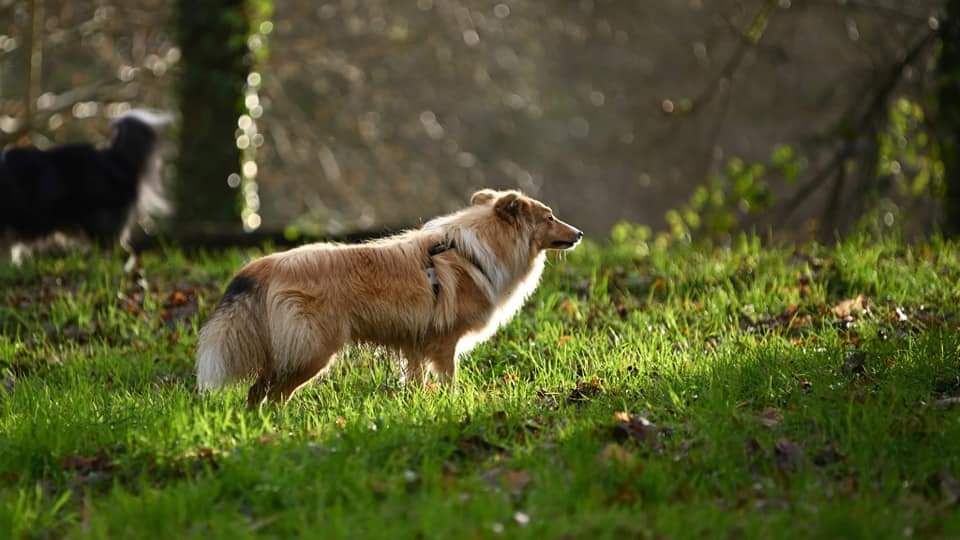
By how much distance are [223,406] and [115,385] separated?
1.82 meters

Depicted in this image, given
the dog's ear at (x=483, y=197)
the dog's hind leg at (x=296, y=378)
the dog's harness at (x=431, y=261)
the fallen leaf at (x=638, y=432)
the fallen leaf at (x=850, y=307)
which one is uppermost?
the dog's ear at (x=483, y=197)

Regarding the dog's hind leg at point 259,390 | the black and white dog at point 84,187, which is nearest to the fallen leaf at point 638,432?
the dog's hind leg at point 259,390

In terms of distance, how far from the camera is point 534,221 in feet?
24.8

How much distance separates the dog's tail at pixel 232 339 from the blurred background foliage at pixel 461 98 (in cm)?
577

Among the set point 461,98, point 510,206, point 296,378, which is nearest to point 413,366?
point 296,378

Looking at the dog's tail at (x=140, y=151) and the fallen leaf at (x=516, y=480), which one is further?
the dog's tail at (x=140, y=151)

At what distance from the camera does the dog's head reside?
7453 millimetres

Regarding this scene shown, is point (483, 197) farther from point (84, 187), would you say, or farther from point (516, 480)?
point (84, 187)

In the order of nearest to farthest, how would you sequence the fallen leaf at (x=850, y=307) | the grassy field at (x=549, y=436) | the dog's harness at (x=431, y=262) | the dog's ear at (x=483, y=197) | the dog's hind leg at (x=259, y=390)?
the grassy field at (x=549, y=436), the dog's hind leg at (x=259, y=390), the dog's harness at (x=431, y=262), the dog's ear at (x=483, y=197), the fallen leaf at (x=850, y=307)

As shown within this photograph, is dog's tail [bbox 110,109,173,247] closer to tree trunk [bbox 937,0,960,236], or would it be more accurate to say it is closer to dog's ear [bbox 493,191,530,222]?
dog's ear [bbox 493,191,530,222]

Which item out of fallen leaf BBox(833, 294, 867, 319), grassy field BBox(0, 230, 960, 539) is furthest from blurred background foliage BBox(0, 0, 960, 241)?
grassy field BBox(0, 230, 960, 539)

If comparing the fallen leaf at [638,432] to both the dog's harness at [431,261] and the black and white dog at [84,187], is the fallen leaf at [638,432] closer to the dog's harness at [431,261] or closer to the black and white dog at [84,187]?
the dog's harness at [431,261]

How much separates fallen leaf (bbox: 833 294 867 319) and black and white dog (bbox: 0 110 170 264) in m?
7.12

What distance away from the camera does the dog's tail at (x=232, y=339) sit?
6.35 meters
